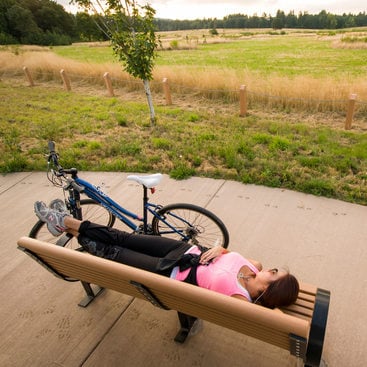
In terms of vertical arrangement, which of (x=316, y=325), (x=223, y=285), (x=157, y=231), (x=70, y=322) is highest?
(x=316, y=325)

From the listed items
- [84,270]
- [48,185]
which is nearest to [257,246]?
[84,270]

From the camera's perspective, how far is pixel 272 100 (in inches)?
317

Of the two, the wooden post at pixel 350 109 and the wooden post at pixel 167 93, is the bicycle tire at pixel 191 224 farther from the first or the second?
the wooden post at pixel 167 93

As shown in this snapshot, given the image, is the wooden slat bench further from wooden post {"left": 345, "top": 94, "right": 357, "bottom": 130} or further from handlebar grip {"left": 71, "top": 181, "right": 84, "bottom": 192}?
wooden post {"left": 345, "top": 94, "right": 357, "bottom": 130}

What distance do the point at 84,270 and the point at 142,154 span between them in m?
3.68

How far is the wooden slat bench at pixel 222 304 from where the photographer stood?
4.12 ft

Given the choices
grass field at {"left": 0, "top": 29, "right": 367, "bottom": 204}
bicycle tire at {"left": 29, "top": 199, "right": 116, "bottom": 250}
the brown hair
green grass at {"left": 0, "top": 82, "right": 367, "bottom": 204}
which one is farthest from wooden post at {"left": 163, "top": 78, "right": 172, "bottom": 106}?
the brown hair

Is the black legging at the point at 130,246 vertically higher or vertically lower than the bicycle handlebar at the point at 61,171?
lower

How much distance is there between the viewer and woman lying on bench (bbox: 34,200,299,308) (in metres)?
1.80

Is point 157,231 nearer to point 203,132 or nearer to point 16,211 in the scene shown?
point 16,211

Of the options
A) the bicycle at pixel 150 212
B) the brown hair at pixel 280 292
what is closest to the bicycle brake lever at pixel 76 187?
the bicycle at pixel 150 212

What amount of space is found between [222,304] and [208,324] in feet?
3.76

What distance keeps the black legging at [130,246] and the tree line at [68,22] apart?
5.50 metres

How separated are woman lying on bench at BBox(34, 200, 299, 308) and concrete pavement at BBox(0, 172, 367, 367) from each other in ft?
1.87
